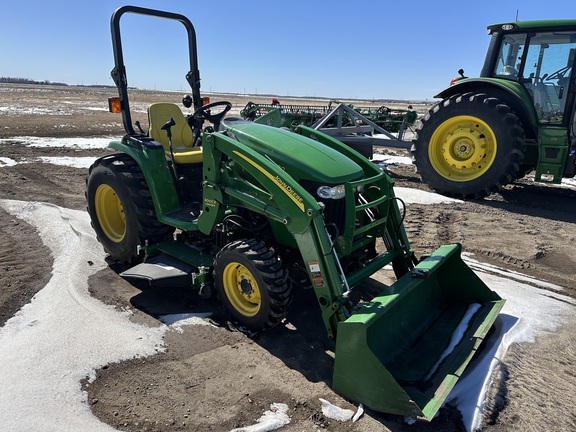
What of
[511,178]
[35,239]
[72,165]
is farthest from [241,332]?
[72,165]

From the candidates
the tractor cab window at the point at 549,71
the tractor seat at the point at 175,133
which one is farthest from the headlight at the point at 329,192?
the tractor cab window at the point at 549,71

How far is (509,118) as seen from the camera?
6.71m

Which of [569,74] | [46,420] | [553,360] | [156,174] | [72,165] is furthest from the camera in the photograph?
[72,165]

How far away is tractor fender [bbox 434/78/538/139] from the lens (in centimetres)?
682

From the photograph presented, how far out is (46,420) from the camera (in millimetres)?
2412

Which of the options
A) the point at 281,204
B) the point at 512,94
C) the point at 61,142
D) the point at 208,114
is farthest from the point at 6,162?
the point at 512,94

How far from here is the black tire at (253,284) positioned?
10.1 feet

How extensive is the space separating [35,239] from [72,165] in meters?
4.42

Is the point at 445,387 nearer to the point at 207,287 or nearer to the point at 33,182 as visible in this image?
the point at 207,287

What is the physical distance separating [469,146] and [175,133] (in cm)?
477

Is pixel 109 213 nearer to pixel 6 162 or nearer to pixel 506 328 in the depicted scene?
pixel 506 328

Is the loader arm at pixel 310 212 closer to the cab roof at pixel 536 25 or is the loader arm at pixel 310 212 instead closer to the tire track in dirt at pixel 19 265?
the tire track in dirt at pixel 19 265

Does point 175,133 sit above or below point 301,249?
above

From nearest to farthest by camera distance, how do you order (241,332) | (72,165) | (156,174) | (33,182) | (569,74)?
(241,332) < (156,174) < (569,74) < (33,182) < (72,165)
